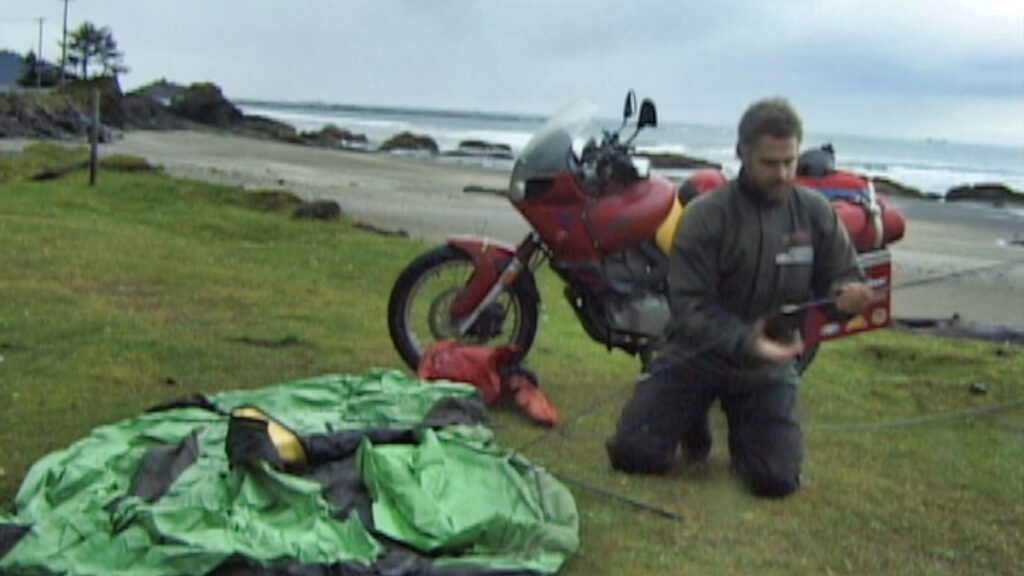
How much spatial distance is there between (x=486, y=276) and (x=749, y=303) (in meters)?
1.93

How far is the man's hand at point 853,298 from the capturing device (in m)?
4.66

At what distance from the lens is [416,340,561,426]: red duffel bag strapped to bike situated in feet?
19.6

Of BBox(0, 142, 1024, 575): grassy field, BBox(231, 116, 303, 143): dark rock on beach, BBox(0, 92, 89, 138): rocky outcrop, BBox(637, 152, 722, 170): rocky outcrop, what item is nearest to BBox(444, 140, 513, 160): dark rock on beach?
BBox(231, 116, 303, 143): dark rock on beach

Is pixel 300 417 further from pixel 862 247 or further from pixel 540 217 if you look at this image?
pixel 862 247

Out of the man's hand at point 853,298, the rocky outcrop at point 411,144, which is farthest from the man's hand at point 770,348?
the rocky outcrop at point 411,144

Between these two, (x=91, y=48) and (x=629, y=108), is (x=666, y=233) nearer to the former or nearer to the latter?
(x=629, y=108)

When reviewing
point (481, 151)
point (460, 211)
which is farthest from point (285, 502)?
point (481, 151)

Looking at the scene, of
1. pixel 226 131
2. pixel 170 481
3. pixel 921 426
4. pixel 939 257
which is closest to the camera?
pixel 170 481

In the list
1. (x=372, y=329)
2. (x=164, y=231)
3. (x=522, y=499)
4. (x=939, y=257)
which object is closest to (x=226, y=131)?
(x=939, y=257)

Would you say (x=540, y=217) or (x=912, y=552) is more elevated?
(x=540, y=217)

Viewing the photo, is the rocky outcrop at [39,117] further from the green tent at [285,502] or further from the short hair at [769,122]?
the short hair at [769,122]

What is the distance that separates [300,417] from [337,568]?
54.2 inches

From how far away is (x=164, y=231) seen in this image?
40.1 ft

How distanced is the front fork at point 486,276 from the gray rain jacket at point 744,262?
5.59ft
